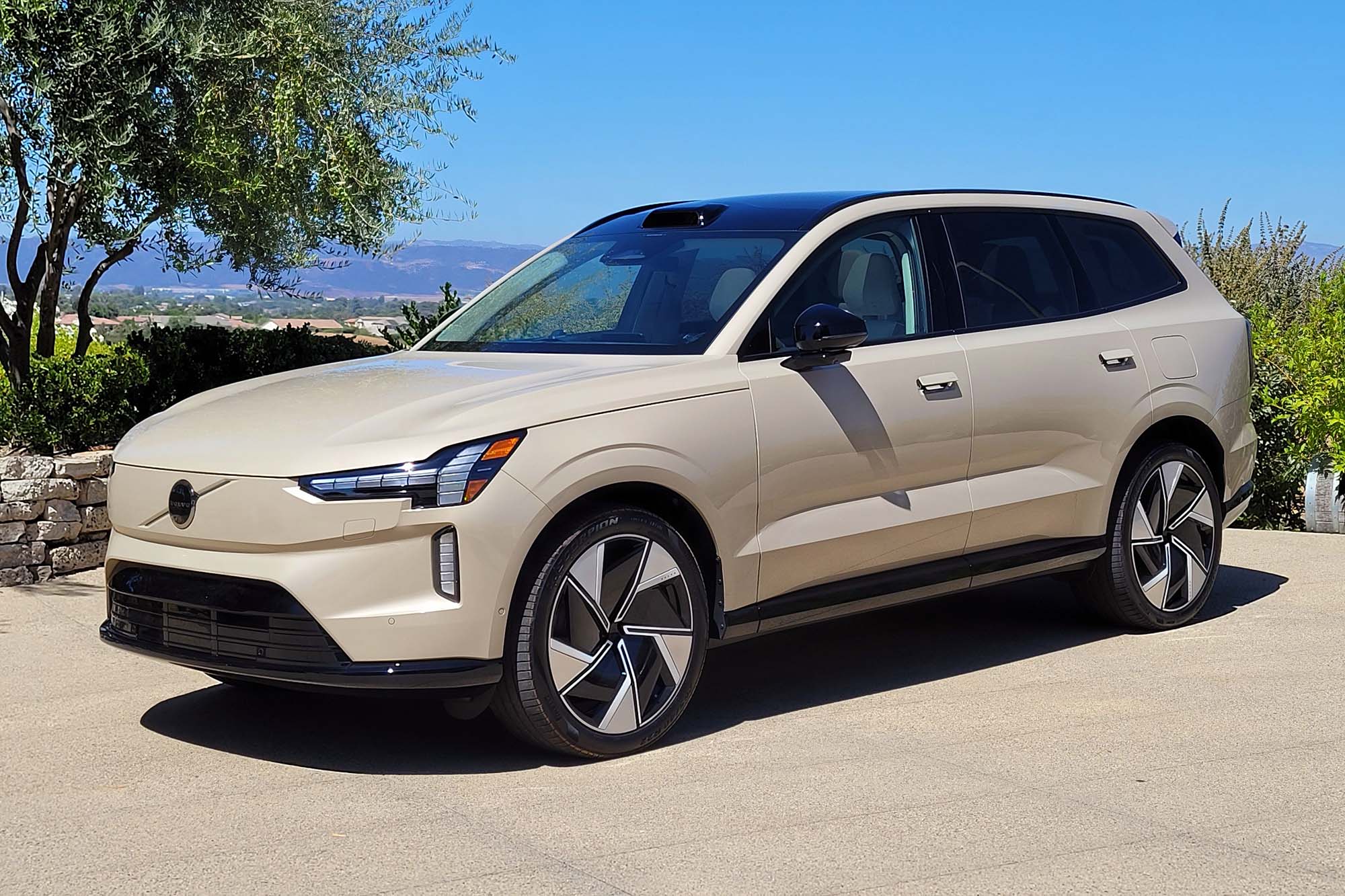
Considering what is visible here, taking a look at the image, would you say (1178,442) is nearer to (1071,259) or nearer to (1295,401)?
(1071,259)

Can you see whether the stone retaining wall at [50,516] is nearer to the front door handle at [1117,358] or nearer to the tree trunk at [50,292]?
the tree trunk at [50,292]

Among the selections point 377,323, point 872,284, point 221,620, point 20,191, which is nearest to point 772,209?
point 872,284

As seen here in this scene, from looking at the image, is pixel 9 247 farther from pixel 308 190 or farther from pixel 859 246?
pixel 859 246

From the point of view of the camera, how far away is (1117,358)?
6793 millimetres

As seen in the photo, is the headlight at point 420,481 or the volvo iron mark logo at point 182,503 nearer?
the headlight at point 420,481

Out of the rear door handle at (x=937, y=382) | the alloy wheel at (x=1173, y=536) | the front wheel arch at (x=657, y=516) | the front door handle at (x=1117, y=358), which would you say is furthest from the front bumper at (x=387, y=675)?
the alloy wheel at (x=1173, y=536)

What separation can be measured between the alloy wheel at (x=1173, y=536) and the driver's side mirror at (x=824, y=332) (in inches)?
80.4

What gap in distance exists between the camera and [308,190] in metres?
10.4

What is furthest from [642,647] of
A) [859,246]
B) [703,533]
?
[859,246]

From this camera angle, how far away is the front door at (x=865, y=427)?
559 centimetres

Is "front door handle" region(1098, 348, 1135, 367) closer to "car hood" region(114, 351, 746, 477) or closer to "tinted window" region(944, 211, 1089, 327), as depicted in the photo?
"tinted window" region(944, 211, 1089, 327)

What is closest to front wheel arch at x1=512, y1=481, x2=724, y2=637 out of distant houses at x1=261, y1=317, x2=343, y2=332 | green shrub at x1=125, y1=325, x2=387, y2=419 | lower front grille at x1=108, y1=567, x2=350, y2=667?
lower front grille at x1=108, y1=567, x2=350, y2=667

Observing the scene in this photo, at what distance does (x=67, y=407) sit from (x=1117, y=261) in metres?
6.11

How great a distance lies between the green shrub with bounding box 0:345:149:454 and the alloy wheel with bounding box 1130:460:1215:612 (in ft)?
19.5
